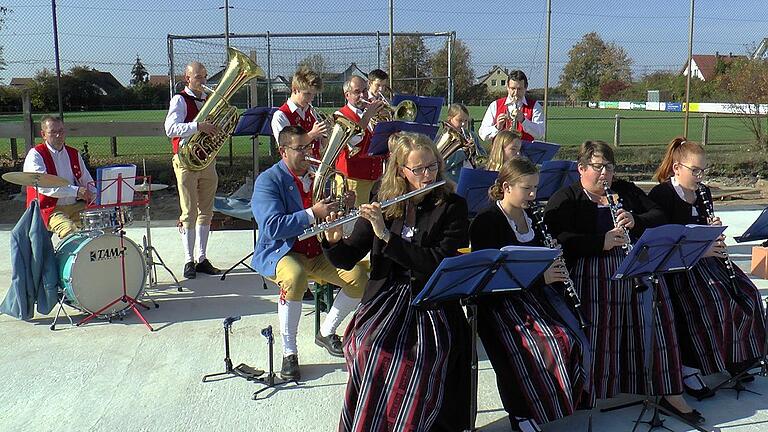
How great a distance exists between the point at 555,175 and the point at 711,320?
4.15 ft

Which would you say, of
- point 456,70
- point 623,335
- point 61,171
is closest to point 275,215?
point 623,335

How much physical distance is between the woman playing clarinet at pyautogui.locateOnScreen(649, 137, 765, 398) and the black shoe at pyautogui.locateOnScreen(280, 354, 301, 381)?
212 centimetres

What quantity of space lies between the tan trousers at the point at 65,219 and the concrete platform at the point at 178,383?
2.04 feet

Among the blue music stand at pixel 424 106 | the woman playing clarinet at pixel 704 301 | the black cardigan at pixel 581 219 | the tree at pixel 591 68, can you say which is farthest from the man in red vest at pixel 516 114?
the tree at pixel 591 68

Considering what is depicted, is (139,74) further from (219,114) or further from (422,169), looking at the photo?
(422,169)

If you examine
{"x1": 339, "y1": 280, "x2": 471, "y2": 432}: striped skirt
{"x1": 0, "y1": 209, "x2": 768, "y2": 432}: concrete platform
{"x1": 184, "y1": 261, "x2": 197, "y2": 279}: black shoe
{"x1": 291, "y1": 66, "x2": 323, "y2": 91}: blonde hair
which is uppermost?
{"x1": 291, "y1": 66, "x2": 323, "y2": 91}: blonde hair

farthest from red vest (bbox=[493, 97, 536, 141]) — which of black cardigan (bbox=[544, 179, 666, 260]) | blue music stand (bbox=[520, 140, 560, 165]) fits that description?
black cardigan (bbox=[544, 179, 666, 260])

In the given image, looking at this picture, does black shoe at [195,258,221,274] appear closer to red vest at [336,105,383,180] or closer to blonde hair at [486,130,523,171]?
red vest at [336,105,383,180]

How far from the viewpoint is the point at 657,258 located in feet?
10.5

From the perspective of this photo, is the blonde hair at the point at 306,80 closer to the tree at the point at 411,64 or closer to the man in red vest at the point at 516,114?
the man in red vest at the point at 516,114

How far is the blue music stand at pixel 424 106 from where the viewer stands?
593 cm

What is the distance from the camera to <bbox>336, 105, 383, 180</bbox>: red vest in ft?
18.1

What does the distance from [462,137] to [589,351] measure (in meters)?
2.39

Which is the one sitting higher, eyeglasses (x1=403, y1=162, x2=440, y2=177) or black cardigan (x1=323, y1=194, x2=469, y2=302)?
eyeglasses (x1=403, y1=162, x2=440, y2=177)
